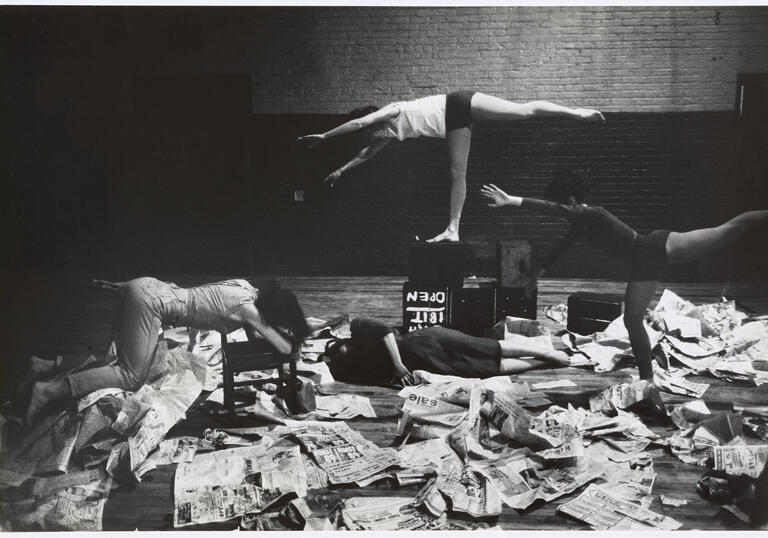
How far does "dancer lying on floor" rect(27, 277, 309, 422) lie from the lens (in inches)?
127

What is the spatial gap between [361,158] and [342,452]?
179 centimetres

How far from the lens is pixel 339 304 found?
161 inches

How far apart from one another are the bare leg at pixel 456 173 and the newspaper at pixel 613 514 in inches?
75.3

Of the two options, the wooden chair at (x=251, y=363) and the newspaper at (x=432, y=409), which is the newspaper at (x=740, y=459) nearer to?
the newspaper at (x=432, y=409)

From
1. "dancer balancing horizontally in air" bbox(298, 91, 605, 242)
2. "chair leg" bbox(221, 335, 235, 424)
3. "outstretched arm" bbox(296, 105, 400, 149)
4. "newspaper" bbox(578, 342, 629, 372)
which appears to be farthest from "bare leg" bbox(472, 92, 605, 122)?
"chair leg" bbox(221, 335, 235, 424)

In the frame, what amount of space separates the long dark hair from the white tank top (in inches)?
45.9

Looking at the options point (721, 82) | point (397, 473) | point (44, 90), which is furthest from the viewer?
point (721, 82)

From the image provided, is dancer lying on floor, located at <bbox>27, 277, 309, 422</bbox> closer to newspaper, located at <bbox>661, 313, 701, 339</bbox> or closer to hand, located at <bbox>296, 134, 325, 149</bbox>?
hand, located at <bbox>296, 134, 325, 149</bbox>

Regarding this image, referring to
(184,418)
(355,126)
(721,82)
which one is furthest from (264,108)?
(721,82)

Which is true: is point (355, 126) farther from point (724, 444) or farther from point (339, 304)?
point (724, 444)

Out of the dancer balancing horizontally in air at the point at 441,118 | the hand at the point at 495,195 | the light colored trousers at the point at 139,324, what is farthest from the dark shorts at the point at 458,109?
the light colored trousers at the point at 139,324

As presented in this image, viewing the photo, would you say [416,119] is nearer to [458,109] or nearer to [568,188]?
[458,109]

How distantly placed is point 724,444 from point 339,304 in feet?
7.88

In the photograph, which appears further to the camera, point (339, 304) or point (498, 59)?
point (339, 304)
